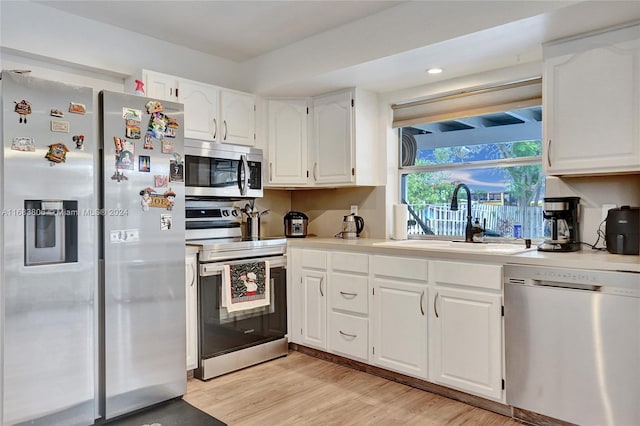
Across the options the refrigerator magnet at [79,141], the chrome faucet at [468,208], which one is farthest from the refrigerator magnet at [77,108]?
the chrome faucet at [468,208]

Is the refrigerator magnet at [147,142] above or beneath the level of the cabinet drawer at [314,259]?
above

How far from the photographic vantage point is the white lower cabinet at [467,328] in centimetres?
250

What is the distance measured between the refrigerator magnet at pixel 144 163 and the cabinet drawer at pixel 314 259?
4.59 feet

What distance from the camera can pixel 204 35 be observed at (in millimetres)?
3334

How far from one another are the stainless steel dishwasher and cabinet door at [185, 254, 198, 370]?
202 centimetres

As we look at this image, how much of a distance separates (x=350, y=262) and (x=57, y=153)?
6.47 ft

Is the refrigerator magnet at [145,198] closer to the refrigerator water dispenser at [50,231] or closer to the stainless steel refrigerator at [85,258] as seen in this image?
the stainless steel refrigerator at [85,258]

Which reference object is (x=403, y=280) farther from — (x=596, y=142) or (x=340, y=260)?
(x=596, y=142)

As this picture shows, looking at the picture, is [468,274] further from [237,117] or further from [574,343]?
[237,117]

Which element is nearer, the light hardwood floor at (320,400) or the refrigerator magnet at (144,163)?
the light hardwood floor at (320,400)

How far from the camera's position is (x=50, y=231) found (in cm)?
229

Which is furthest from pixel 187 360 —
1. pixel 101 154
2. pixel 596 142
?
pixel 596 142

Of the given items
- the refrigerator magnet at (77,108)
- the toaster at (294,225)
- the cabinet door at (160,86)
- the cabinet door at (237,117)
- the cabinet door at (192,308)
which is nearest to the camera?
the refrigerator magnet at (77,108)

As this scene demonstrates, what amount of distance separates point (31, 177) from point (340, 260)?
2.01 m
